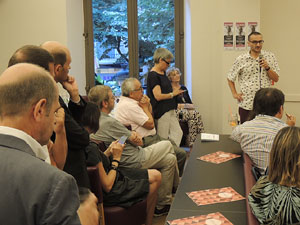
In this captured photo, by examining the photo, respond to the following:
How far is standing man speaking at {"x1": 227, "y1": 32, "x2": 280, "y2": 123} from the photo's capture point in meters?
4.17

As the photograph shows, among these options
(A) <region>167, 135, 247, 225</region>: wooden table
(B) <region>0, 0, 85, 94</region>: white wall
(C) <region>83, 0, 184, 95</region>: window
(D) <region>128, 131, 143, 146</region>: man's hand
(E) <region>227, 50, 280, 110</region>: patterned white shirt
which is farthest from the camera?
(C) <region>83, 0, 184, 95</region>: window

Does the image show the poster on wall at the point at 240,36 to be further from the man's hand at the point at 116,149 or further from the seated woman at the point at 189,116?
the man's hand at the point at 116,149

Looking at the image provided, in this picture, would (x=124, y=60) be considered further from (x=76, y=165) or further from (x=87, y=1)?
(x=76, y=165)

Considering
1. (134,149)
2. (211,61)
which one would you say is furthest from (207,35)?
(134,149)

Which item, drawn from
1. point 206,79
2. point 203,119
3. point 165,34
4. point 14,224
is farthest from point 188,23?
point 14,224

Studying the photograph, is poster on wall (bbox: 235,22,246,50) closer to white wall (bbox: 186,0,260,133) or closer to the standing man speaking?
white wall (bbox: 186,0,260,133)

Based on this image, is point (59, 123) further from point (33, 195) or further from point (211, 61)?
point (211, 61)

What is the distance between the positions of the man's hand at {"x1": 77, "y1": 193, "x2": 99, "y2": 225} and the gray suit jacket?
16.6 inches

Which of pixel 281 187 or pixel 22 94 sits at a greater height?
pixel 22 94

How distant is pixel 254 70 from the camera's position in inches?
168

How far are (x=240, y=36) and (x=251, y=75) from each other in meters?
1.22

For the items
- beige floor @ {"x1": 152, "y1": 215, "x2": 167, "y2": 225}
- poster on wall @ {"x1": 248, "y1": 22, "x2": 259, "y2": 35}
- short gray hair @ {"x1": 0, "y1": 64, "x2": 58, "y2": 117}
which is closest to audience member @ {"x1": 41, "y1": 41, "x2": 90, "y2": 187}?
short gray hair @ {"x1": 0, "y1": 64, "x2": 58, "y2": 117}

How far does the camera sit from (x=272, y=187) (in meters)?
1.68

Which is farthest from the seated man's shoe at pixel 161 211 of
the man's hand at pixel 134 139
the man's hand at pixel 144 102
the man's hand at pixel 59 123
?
the man's hand at pixel 59 123
